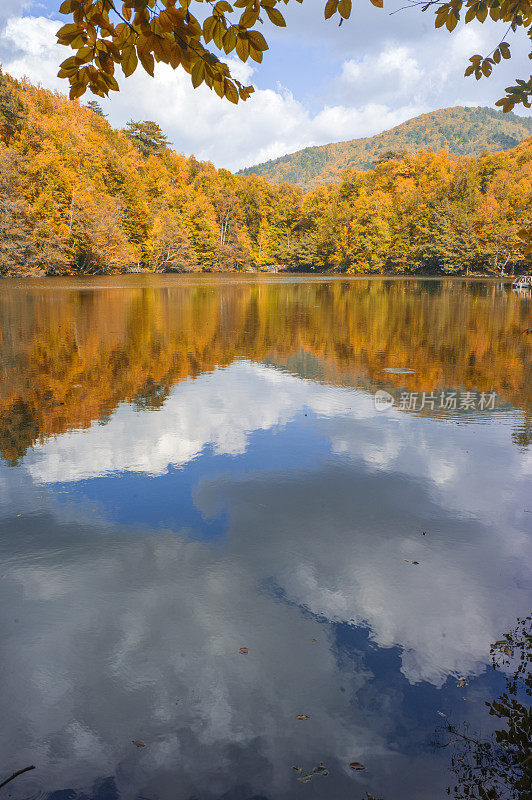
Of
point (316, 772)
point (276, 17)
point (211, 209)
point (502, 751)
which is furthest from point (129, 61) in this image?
point (211, 209)

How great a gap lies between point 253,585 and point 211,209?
71.1 meters

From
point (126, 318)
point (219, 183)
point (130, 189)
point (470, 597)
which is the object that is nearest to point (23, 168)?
point (130, 189)

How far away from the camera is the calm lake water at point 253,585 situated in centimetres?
211

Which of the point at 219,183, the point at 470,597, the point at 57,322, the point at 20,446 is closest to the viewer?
the point at 470,597

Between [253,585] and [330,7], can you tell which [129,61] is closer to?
[330,7]

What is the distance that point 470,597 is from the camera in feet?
10.1

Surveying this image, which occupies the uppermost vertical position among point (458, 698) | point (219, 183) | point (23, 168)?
point (219, 183)

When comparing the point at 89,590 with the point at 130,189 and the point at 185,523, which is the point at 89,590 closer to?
the point at 185,523

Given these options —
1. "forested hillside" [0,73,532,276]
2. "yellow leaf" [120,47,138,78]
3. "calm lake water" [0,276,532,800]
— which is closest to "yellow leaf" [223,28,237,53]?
"yellow leaf" [120,47,138,78]

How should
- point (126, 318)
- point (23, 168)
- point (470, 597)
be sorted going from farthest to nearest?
point (23, 168), point (126, 318), point (470, 597)

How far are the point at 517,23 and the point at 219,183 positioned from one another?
77576mm

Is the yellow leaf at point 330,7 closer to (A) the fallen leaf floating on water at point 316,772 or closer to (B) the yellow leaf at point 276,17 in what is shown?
(B) the yellow leaf at point 276,17

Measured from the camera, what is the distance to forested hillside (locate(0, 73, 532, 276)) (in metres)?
40.5

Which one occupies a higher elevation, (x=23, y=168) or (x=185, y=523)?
(x=23, y=168)
